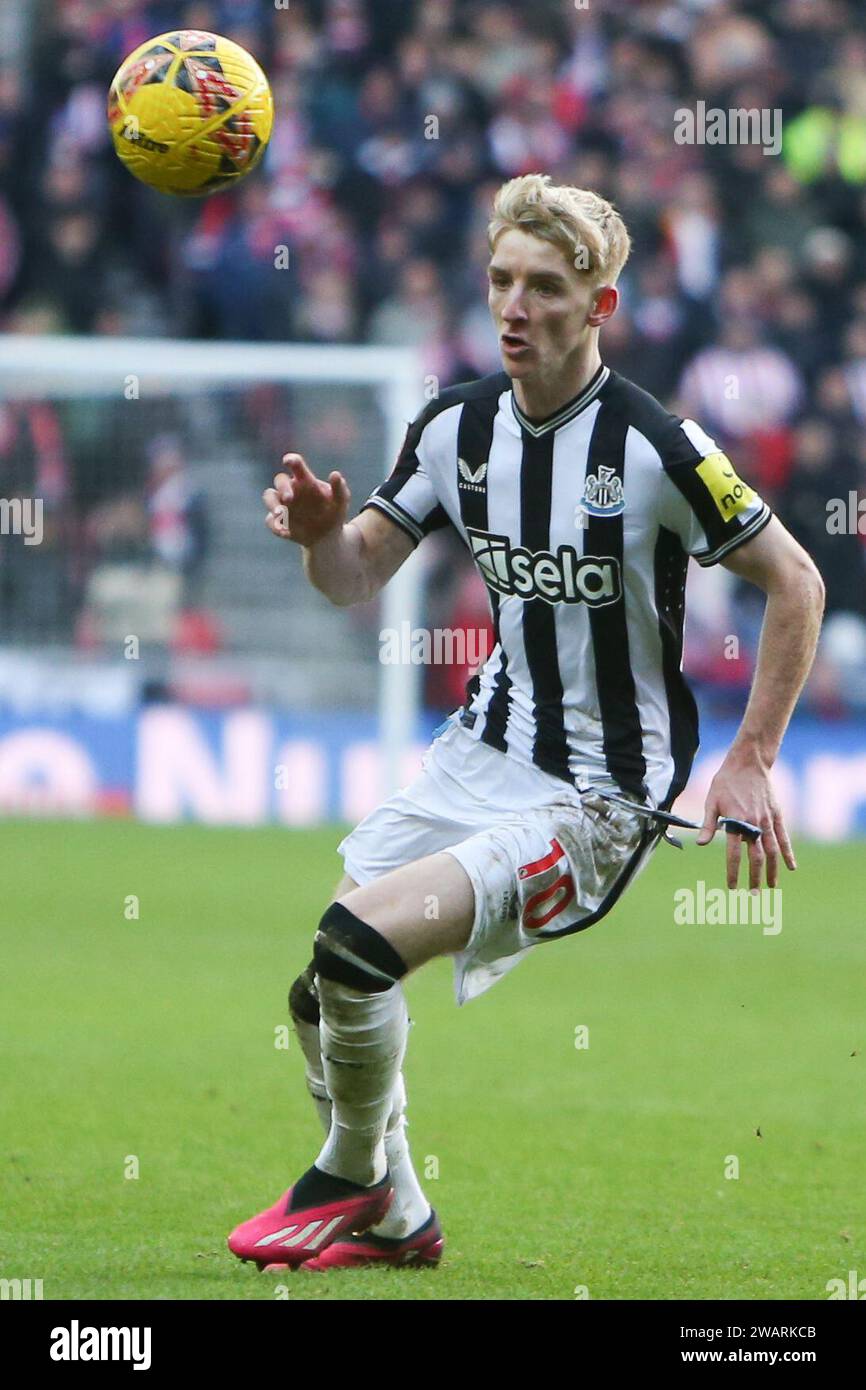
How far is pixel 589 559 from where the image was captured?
5059mm

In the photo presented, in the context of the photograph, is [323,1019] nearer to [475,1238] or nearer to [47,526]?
[475,1238]

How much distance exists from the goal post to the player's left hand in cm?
939

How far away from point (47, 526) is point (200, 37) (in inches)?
383

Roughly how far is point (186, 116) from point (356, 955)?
248 cm

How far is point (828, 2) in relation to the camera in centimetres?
1920

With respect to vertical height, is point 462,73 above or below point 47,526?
above

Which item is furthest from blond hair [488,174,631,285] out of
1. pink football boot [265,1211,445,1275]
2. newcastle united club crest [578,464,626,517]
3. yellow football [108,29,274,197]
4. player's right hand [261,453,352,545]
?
pink football boot [265,1211,445,1275]

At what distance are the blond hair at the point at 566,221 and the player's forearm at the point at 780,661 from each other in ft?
2.75

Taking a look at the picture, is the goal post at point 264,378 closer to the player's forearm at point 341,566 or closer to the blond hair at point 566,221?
the player's forearm at point 341,566

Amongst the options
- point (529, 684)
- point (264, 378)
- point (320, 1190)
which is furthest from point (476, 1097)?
point (264, 378)

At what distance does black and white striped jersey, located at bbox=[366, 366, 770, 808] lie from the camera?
16.5ft

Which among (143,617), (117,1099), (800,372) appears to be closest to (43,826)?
(143,617)

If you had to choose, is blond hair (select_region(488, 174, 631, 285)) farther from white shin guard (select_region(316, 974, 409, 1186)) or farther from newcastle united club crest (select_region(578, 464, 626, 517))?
white shin guard (select_region(316, 974, 409, 1186))
